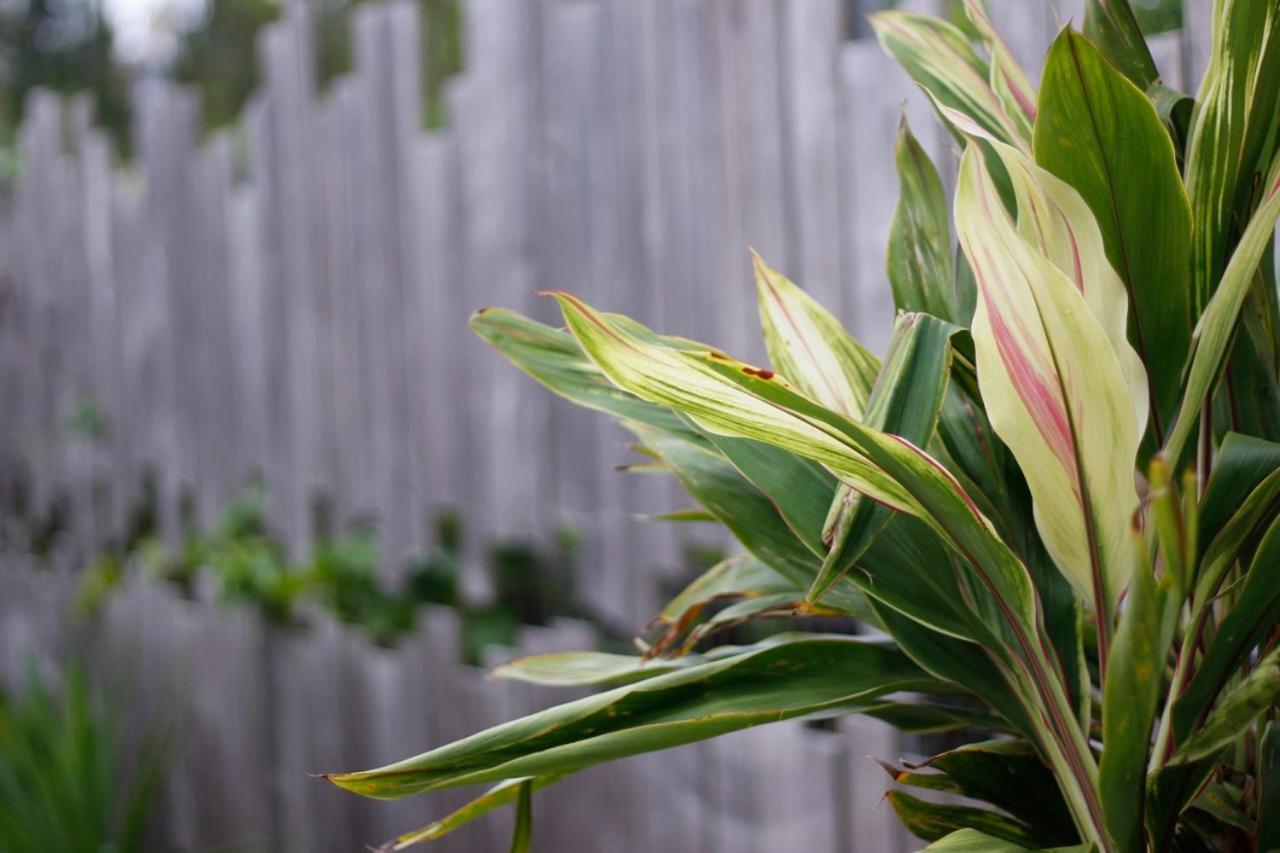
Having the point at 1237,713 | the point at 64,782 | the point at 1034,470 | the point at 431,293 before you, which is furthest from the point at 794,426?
the point at 64,782

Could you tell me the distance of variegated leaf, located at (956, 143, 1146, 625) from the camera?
0.59 metres

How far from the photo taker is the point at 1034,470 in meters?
0.61

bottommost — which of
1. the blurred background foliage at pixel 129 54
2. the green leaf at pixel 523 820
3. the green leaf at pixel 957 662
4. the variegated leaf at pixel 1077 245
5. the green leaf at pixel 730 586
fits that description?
the green leaf at pixel 523 820

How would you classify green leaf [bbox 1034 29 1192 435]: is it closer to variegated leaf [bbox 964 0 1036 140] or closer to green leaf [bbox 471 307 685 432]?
variegated leaf [bbox 964 0 1036 140]

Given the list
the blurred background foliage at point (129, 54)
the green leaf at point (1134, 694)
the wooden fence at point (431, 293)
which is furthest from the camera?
the blurred background foliage at point (129, 54)

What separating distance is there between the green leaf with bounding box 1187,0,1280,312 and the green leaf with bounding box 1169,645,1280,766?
21cm

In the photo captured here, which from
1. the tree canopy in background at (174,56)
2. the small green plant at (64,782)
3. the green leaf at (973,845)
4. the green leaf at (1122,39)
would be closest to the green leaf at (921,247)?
the green leaf at (1122,39)

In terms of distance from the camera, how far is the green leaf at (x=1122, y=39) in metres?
0.81

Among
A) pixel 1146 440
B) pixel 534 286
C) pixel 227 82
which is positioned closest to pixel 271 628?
pixel 534 286

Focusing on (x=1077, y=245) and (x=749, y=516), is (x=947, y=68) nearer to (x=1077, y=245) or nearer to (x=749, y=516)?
(x=1077, y=245)

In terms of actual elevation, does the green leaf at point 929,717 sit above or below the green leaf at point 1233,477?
below

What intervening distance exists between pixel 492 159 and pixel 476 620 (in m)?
0.91

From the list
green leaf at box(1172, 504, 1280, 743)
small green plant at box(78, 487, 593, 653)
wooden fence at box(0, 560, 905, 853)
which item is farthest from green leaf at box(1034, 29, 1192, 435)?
small green plant at box(78, 487, 593, 653)

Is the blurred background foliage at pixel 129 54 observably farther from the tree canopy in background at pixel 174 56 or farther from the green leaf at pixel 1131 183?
the green leaf at pixel 1131 183
